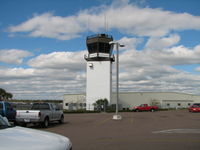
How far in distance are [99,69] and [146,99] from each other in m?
22.0

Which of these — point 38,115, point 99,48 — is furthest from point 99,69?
point 38,115

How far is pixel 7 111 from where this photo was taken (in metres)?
19.3

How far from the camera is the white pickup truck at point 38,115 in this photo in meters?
17.7

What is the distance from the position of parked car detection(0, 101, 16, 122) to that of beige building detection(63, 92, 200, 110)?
4073 centimetres

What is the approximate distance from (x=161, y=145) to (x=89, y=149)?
2875 mm

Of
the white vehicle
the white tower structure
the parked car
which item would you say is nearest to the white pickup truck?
the parked car

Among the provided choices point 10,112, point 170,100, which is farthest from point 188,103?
point 10,112

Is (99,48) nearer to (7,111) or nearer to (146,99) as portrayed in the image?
(146,99)

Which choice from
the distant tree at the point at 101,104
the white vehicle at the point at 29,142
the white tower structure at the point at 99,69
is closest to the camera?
the white vehicle at the point at 29,142

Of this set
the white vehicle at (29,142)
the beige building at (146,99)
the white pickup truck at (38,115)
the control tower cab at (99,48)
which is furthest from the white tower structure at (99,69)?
the white vehicle at (29,142)

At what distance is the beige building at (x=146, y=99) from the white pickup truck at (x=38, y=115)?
40.9 meters

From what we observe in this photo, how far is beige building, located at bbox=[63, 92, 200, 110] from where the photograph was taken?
65.8 meters

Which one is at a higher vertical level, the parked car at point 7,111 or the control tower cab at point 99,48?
the control tower cab at point 99,48

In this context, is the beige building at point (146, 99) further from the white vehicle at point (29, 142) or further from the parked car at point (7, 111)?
the white vehicle at point (29, 142)
